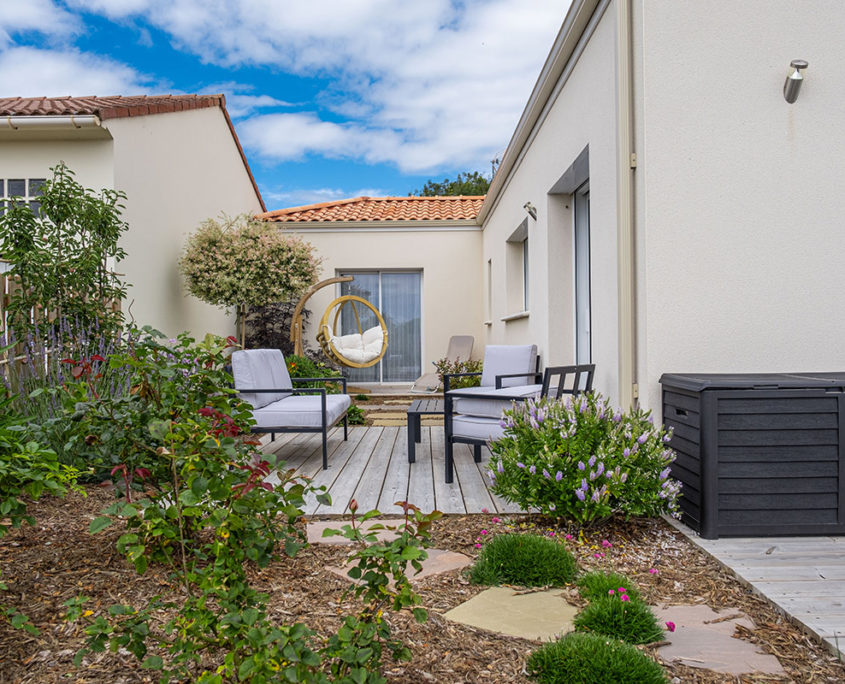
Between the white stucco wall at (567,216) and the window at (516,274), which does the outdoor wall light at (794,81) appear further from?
the window at (516,274)

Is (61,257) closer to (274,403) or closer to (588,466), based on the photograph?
(274,403)

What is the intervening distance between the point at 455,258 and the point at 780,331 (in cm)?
793

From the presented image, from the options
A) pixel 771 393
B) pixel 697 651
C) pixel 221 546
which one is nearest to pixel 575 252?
pixel 771 393

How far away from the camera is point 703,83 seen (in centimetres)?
323

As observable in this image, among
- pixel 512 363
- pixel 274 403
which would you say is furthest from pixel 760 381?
pixel 274 403

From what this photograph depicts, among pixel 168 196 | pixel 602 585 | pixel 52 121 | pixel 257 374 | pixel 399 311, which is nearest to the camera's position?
pixel 602 585

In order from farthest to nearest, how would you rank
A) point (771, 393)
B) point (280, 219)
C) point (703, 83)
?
1. point (280, 219)
2. point (703, 83)
3. point (771, 393)

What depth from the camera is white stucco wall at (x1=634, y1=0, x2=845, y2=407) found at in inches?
126

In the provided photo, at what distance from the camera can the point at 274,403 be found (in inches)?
196

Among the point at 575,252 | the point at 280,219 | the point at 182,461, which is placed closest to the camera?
the point at 182,461

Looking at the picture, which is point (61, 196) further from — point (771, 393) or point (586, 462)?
point (771, 393)

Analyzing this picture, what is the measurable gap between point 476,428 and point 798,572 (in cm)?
203

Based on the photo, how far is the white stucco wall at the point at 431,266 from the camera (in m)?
10.8

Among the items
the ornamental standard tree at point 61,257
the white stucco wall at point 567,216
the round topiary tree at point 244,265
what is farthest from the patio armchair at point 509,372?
the round topiary tree at point 244,265
